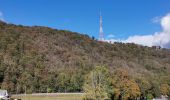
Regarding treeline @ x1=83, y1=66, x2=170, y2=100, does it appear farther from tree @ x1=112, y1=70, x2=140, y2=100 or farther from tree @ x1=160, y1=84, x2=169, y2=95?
tree @ x1=160, y1=84, x2=169, y2=95

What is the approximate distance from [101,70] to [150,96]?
51568mm

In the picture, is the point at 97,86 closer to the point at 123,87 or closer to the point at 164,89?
the point at 123,87

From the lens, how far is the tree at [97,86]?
118 metres

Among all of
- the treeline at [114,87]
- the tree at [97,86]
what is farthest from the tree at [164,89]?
the tree at [97,86]

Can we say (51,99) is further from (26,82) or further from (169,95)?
(169,95)

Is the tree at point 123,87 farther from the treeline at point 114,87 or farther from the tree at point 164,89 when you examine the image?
the tree at point 164,89

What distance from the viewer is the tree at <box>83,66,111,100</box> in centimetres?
11831

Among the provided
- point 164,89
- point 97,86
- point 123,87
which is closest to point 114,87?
point 123,87

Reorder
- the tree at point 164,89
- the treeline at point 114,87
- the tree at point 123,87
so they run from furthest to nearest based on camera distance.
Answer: the tree at point 164,89, the tree at point 123,87, the treeline at point 114,87

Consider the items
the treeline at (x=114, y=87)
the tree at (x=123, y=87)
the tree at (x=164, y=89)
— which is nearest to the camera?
the treeline at (x=114, y=87)

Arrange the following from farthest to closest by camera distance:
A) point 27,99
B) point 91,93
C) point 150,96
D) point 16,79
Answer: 1. point 16,79
2. point 150,96
3. point 27,99
4. point 91,93

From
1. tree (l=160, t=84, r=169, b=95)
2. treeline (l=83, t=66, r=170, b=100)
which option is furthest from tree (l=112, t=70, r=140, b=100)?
tree (l=160, t=84, r=169, b=95)

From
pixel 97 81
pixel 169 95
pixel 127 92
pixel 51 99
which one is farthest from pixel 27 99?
pixel 169 95

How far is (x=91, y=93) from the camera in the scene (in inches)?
4673
